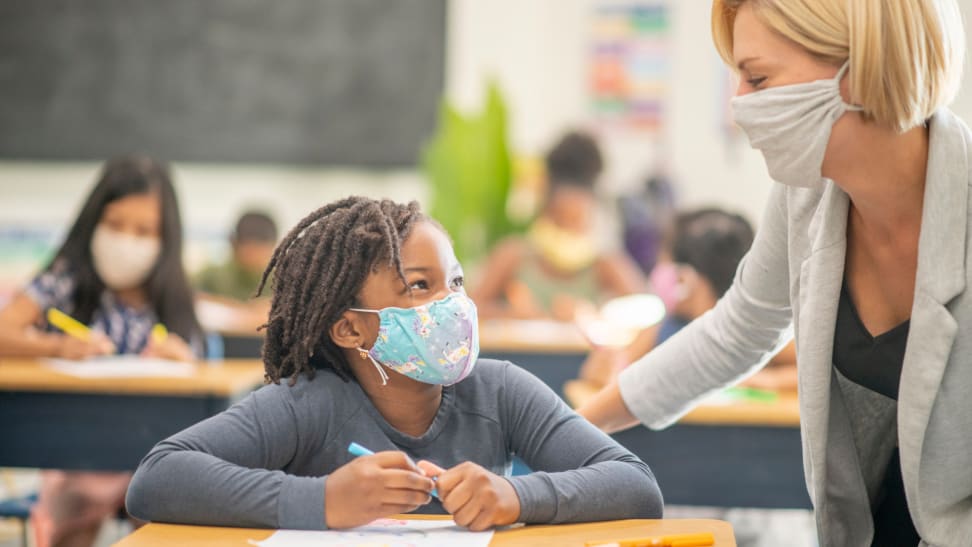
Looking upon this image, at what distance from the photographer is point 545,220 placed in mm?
5215

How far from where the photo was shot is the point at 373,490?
1389 millimetres

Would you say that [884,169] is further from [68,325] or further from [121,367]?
[68,325]

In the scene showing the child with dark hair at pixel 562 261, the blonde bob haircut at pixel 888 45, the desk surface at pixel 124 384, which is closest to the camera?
the blonde bob haircut at pixel 888 45

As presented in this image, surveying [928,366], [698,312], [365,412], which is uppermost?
[928,366]

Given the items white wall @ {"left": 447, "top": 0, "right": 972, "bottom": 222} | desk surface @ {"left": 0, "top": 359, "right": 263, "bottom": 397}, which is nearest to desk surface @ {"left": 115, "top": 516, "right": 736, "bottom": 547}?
desk surface @ {"left": 0, "top": 359, "right": 263, "bottom": 397}

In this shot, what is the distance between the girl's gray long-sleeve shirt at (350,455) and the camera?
1442mm

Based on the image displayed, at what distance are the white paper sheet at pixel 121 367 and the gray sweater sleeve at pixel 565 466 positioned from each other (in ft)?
5.67

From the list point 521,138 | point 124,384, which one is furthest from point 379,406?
point 521,138

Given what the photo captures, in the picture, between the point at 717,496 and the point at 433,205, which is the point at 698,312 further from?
the point at 433,205

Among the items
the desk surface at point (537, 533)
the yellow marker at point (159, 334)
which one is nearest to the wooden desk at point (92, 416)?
the yellow marker at point (159, 334)

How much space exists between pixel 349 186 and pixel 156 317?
4139 mm

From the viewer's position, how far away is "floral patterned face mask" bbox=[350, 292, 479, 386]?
165 cm

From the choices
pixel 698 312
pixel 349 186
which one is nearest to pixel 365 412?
pixel 698 312

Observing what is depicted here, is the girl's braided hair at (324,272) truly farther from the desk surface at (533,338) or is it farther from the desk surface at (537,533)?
the desk surface at (533,338)
